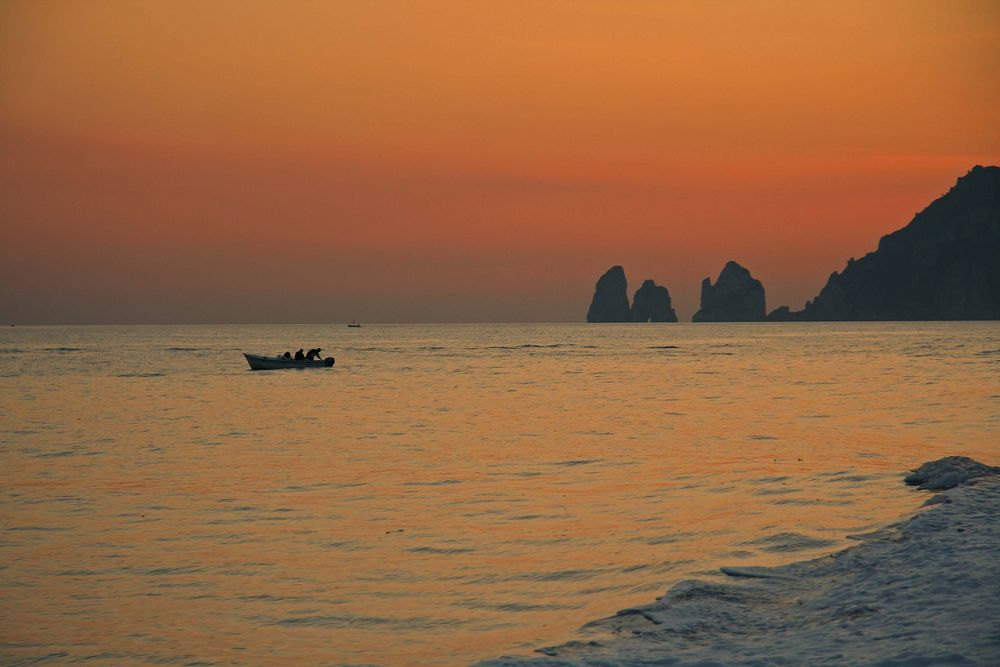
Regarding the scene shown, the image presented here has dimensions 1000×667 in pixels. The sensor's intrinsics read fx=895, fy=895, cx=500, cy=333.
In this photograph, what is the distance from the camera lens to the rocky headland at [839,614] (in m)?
8.87

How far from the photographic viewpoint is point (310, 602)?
12.5m

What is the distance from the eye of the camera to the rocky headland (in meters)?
8.87

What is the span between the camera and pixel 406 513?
60.6 ft

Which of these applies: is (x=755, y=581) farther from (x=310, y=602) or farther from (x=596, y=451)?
(x=596, y=451)

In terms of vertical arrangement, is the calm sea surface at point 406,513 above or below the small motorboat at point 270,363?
below

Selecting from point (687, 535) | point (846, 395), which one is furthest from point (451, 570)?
point (846, 395)

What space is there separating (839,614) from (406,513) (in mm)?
10119

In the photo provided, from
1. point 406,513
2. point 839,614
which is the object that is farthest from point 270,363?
point 839,614

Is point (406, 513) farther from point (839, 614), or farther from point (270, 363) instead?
point (270, 363)

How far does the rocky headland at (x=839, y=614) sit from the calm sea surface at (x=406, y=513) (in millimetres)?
978

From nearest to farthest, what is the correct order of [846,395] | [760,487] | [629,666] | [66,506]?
[629,666] < [66,506] < [760,487] < [846,395]

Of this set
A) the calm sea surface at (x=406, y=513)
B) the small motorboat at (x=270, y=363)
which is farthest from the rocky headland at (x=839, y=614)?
the small motorboat at (x=270, y=363)

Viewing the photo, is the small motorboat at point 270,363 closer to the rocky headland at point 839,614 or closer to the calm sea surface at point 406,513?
the calm sea surface at point 406,513

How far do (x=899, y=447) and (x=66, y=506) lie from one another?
23.2m
